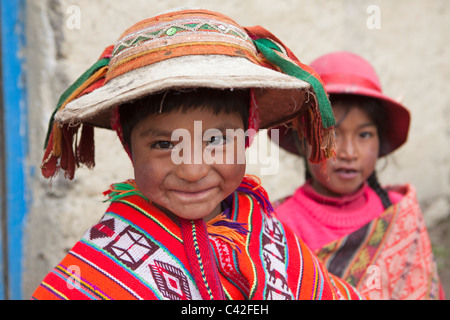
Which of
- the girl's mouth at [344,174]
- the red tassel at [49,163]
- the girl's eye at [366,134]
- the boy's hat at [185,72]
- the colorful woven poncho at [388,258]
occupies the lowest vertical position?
the colorful woven poncho at [388,258]

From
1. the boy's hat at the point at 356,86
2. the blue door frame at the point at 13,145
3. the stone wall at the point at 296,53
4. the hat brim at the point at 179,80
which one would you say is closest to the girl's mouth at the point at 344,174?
the boy's hat at the point at 356,86

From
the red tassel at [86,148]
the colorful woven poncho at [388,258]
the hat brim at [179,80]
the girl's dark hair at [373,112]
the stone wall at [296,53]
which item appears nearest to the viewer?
the hat brim at [179,80]

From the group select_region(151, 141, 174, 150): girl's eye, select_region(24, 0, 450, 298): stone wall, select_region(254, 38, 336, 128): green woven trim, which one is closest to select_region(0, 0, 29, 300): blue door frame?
select_region(24, 0, 450, 298): stone wall

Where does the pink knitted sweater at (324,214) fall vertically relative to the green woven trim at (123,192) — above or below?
below

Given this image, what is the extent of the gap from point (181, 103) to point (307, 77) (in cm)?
35

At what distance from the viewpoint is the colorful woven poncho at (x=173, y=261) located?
1233 millimetres

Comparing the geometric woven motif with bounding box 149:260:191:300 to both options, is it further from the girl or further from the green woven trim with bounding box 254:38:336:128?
the girl

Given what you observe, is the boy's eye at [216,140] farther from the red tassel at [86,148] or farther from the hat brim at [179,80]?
the red tassel at [86,148]

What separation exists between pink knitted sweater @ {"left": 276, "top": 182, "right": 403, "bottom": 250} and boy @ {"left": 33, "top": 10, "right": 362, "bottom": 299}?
0.78 meters

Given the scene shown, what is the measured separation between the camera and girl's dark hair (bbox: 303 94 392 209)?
86.3 inches

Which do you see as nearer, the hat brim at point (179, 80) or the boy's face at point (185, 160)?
the hat brim at point (179, 80)

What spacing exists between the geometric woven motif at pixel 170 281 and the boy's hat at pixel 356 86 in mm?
1079
